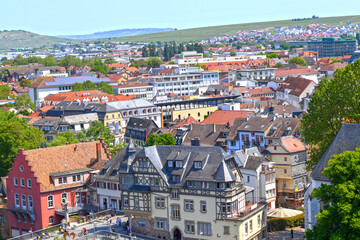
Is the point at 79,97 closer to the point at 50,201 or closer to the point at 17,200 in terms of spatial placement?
the point at 17,200

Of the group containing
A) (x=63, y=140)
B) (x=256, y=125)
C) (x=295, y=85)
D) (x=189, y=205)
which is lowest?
(x=295, y=85)

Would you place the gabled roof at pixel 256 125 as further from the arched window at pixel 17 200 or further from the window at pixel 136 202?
the arched window at pixel 17 200

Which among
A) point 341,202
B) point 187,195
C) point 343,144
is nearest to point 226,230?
point 187,195

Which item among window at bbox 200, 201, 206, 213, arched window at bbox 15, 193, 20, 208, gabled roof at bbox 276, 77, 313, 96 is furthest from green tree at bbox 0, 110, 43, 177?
gabled roof at bbox 276, 77, 313, 96

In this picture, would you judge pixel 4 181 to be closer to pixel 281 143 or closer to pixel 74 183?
pixel 74 183

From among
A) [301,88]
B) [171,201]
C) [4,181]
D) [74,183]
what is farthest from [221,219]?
[301,88]

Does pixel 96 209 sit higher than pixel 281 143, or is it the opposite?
pixel 281 143

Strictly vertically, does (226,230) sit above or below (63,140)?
below
